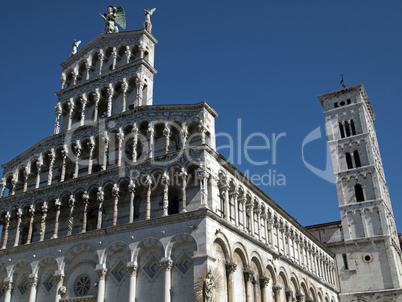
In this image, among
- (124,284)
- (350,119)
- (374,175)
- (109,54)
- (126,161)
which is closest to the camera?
(124,284)

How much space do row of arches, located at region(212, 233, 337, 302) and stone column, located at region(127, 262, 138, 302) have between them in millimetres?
4435

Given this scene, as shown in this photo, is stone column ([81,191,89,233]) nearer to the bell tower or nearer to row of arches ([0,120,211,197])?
row of arches ([0,120,211,197])

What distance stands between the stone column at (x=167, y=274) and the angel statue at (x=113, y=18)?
21.1 m

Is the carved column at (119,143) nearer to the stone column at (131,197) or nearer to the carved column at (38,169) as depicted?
the stone column at (131,197)

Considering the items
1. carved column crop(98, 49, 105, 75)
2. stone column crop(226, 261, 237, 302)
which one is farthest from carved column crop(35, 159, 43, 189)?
stone column crop(226, 261, 237, 302)

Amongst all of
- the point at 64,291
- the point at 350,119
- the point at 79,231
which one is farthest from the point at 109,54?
the point at 350,119

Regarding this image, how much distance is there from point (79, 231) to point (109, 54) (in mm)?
14173

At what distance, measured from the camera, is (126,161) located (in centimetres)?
2750

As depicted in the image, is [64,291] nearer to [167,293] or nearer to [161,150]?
[167,293]

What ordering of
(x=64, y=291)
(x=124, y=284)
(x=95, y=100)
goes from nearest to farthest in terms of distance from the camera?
(x=124, y=284) → (x=64, y=291) → (x=95, y=100)

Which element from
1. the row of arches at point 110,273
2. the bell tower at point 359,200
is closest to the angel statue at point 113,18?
the row of arches at point 110,273

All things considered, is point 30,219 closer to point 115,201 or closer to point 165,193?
point 115,201

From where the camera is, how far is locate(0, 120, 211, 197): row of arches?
26.6m

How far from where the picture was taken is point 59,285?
84.6ft
